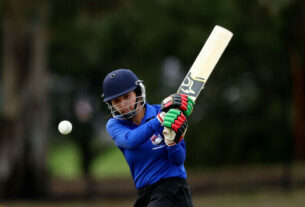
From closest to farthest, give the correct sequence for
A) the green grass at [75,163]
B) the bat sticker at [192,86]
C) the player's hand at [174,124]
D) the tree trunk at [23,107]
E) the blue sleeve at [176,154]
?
the player's hand at [174,124] < the blue sleeve at [176,154] < the bat sticker at [192,86] < the tree trunk at [23,107] < the green grass at [75,163]

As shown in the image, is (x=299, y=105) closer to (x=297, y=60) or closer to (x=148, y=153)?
(x=297, y=60)

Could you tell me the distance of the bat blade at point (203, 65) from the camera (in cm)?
385

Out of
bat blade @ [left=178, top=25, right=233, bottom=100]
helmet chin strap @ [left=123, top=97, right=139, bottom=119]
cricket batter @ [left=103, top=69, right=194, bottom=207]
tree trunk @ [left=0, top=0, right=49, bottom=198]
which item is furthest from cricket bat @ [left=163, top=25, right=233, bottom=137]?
tree trunk @ [left=0, top=0, right=49, bottom=198]

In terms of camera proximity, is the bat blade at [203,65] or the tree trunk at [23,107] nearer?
the bat blade at [203,65]

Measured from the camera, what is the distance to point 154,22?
433 inches

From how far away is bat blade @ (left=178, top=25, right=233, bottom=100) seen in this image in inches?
152

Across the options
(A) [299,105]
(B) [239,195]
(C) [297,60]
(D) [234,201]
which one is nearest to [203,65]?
(D) [234,201]

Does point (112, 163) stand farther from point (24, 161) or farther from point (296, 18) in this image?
point (296, 18)

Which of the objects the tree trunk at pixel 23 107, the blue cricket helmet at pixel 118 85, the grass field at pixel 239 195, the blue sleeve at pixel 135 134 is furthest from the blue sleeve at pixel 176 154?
the tree trunk at pixel 23 107

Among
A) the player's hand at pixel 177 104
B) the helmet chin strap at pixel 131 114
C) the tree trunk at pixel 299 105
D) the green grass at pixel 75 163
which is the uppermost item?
the player's hand at pixel 177 104

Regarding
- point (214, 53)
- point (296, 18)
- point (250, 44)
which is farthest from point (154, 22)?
point (214, 53)

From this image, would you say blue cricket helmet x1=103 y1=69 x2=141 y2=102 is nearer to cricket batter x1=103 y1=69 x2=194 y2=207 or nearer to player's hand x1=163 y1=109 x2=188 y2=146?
cricket batter x1=103 y1=69 x2=194 y2=207

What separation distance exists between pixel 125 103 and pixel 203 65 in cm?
78

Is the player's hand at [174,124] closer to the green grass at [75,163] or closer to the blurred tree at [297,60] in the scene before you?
the blurred tree at [297,60]
